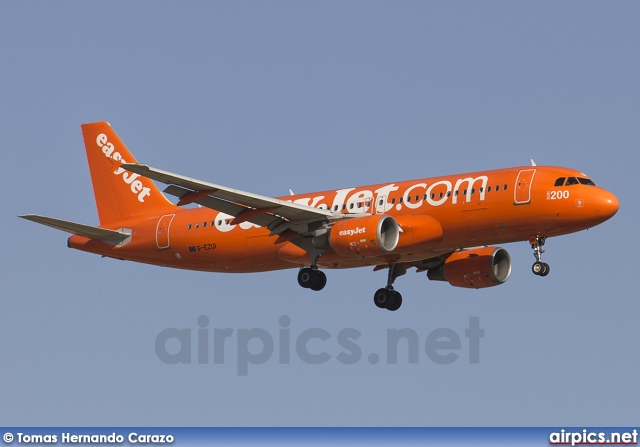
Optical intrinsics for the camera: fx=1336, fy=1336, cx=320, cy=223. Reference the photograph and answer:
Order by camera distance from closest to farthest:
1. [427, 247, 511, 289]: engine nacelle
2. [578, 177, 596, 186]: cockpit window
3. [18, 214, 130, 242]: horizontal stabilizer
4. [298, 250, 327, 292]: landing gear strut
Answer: [578, 177, 596, 186]: cockpit window < [298, 250, 327, 292]: landing gear strut < [18, 214, 130, 242]: horizontal stabilizer < [427, 247, 511, 289]: engine nacelle

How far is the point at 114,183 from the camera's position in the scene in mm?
64312

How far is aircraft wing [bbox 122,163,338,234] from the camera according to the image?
167ft

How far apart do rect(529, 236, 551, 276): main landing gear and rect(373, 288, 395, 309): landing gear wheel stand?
8202 mm

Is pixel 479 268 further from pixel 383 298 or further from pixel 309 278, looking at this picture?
pixel 309 278

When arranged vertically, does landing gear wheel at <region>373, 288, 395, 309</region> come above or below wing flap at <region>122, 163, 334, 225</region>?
below

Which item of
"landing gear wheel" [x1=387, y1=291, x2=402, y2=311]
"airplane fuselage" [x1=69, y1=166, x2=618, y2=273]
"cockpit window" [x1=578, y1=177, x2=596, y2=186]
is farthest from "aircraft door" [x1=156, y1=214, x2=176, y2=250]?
"cockpit window" [x1=578, y1=177, x2=596, y2=186]

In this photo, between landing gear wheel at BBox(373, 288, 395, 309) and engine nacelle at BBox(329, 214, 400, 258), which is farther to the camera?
landing gear wheel at BBox(373, 288, 395, 309)

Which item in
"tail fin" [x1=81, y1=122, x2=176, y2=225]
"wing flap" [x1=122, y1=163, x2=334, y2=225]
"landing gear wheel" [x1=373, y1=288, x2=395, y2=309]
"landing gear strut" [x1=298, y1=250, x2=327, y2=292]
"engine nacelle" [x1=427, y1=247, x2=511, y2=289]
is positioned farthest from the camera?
"tail fin" [x1=81, y1=122, x2=176, y2=225]

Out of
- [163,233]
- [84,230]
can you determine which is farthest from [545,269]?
[84,230]

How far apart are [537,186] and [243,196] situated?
450 inches

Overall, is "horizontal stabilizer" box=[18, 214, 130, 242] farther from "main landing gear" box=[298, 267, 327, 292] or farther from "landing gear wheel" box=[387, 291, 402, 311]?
"landing gear wheel" box=[387, 291, 402, 311]

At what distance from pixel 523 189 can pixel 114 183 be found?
21.8 metres

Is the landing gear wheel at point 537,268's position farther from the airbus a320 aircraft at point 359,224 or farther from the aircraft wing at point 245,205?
the aircraft wing at point 245,205

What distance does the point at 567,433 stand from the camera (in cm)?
5003
